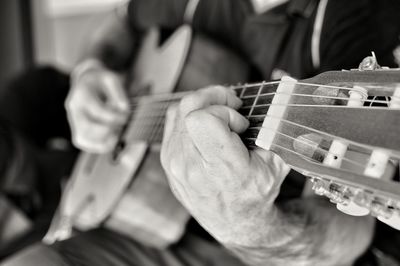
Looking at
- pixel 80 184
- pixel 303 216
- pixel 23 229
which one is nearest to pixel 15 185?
pixel 23 229

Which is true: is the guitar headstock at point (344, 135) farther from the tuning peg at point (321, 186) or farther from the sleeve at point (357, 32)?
the sleeve at point (357, 32)

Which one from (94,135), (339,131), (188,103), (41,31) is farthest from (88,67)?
(41,31)

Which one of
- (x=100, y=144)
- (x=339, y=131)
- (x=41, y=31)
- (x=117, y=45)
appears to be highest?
(x=339, y=131)

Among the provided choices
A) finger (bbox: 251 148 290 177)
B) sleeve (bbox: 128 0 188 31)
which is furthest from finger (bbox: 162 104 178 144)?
sleeve (bbox: 128 0 188 31)

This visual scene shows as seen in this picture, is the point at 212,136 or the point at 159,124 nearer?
the point at 212,136

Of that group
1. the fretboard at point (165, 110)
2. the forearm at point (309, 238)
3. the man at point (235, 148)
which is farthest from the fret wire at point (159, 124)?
the forearm at point (309, 238)

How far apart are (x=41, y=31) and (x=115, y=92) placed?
5.05 feet

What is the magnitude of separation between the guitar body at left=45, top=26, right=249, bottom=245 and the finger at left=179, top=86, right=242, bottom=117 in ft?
0.96

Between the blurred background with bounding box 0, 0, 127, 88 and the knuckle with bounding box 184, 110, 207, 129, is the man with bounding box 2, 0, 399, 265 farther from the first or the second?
the blurred background with bounding box 0, 0, 127, 88

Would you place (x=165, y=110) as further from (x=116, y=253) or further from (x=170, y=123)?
(x=116, y=253)

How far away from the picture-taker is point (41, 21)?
95.3 inches

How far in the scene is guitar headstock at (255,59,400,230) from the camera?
1.46ft

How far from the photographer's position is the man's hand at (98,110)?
1.03 meters

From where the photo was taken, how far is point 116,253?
91cm
